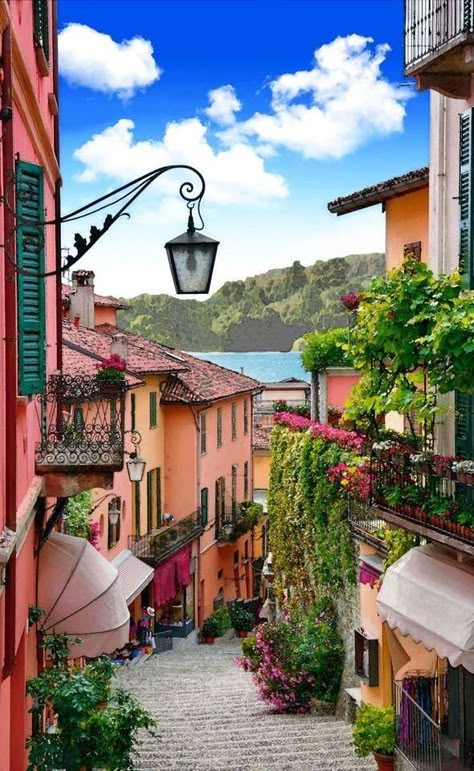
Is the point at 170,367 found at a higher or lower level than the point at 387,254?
lower

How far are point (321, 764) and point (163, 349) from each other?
2898 cm

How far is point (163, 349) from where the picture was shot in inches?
1678

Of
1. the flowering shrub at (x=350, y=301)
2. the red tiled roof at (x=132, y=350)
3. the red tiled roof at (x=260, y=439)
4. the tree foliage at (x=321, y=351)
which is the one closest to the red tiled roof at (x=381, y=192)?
the flowering shrub at (x=350, y=301)

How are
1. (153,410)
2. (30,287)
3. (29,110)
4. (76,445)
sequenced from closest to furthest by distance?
1. (30,287)
2. (29,110)
3. (76,445)
4. (153,410)

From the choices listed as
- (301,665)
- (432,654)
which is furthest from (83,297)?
(432,654)

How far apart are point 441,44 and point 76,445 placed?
5985mm

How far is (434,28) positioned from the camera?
12.2 meters

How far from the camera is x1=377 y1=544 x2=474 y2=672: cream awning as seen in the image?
10266 millimetres

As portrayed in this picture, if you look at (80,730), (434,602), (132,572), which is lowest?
(132,572)

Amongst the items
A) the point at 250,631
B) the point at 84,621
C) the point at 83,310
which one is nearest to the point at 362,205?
the point at 84,621

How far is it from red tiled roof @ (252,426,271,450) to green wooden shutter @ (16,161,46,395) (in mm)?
42875

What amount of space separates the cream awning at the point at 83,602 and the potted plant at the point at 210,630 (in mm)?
24708

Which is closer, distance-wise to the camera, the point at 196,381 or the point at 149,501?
the point at 149,501

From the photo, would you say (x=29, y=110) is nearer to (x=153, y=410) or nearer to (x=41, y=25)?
(x=41, y=25)
